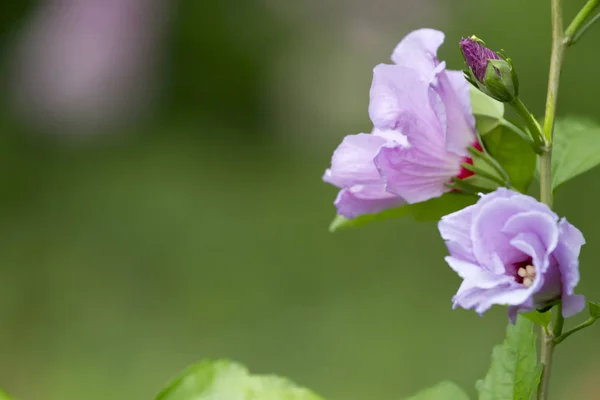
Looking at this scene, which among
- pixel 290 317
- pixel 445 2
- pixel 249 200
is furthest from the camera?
pixel 445 2

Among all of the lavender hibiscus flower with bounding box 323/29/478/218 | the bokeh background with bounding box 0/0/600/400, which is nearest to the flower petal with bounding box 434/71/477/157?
the lavender hibiscus flower with bounding box 323/29/478/218

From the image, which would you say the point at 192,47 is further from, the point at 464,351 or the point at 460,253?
the point at 460,253

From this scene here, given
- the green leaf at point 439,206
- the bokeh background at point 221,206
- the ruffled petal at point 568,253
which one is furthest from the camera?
the bokeh background at point 221,206

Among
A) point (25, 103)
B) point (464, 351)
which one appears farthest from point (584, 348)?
point (25, 103)

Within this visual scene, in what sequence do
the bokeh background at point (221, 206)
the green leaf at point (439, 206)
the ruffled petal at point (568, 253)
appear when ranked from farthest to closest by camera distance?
the bokeh background at point (221, 206), the green leaf at point (439, 206), the ruffled petal at point (568, 253)

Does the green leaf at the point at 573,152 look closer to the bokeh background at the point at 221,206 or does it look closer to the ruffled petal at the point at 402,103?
the ruffled petal at the point at 402,103

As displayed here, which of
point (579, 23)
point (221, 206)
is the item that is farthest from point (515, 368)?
point (221, 206)

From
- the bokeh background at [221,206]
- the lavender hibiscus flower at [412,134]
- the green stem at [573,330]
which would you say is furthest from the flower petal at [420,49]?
the bokeh background at [221,206]

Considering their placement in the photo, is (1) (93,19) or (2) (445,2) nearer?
(2) (445,2)
